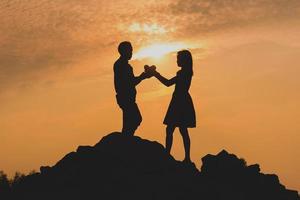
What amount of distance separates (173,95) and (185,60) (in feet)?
5.18

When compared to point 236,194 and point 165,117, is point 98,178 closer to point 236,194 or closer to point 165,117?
point 165,117

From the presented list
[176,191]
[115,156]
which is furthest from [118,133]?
[176,191]

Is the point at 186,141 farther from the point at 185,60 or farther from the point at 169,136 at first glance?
Answer: the point at 185,60

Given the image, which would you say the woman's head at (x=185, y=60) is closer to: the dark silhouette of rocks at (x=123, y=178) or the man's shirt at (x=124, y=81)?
the man's shirt at (x=124, y=81)

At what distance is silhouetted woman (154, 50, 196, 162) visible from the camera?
28031 millimetres

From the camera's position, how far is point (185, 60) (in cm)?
2802

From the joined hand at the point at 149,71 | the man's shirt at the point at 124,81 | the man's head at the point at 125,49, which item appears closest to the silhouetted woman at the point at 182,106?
the joined hand at the point at 149,71

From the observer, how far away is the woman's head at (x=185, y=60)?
27938 millimetres

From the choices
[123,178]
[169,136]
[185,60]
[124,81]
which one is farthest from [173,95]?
[123,178]

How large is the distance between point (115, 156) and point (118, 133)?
108 centimetres

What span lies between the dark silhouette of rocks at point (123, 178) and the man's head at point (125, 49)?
11.3 ft

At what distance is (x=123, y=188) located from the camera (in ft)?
89.7

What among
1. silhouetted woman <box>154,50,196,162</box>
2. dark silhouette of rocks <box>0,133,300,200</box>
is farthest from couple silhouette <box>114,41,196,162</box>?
dark silhouette of rocks <box>0,133,300,200</box>

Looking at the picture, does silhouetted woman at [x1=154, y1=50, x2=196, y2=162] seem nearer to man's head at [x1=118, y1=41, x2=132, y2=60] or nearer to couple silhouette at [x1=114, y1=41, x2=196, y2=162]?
couple silhouette at [x1=114, y1=41, x2=196, y2=162]
